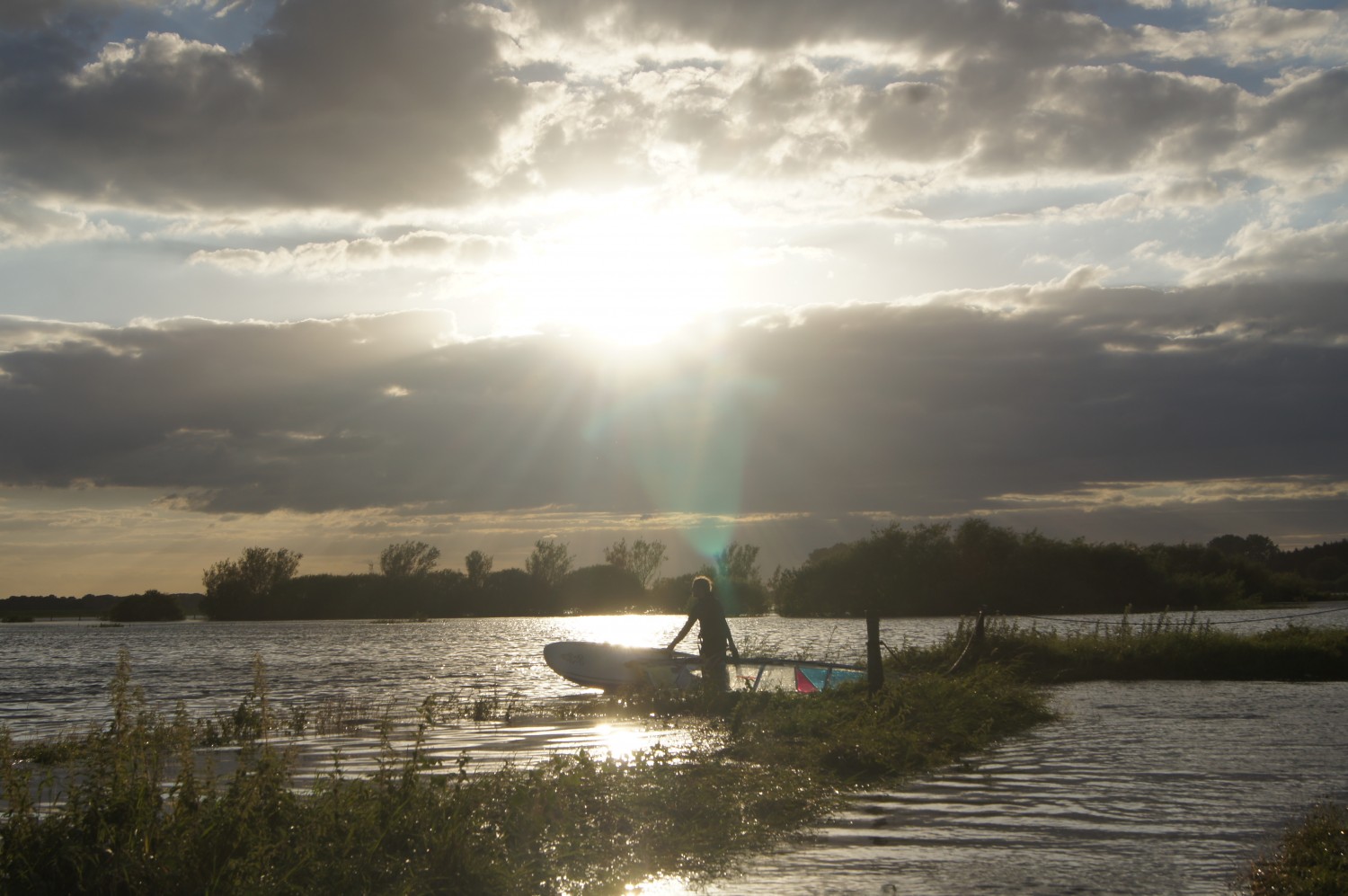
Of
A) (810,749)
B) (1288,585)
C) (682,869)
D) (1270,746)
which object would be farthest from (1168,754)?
(1288,585)

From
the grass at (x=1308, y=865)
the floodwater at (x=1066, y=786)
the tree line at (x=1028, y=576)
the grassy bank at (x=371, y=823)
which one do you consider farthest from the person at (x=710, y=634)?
the tree line at (x=1028, y=576)

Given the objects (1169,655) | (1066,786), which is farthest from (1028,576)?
(1066,786)

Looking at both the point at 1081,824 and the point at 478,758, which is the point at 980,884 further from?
the point at 478,758

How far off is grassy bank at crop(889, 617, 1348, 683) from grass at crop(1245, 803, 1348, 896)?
1916 cm

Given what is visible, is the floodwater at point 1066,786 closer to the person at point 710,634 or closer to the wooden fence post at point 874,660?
the person at point 710,634

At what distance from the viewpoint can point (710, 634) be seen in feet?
63.1

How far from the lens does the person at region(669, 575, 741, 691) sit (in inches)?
753

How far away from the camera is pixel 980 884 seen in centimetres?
781

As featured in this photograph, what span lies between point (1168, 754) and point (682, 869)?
28.7ft

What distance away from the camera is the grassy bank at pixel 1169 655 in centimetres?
2864

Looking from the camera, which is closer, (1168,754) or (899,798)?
(899,798)

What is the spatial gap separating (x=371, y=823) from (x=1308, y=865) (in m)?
6.50

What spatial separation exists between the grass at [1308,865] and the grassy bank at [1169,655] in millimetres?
19162

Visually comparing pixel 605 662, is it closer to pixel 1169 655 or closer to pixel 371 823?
pixel 1169 655
